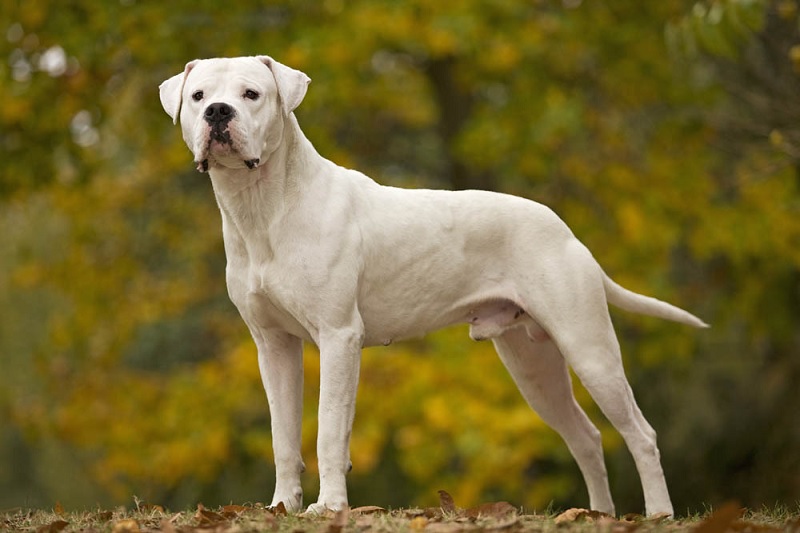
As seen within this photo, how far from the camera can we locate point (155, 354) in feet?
58.8

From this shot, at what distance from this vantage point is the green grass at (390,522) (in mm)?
4441

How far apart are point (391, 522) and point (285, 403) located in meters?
1.16

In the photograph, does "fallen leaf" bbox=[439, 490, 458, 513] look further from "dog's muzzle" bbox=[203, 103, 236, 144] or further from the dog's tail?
"dog's muzzle" bbox=[203, 103, 236, 144]

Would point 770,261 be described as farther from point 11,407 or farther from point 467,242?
point 11,407

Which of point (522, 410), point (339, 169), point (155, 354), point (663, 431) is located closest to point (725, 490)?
point (663, 431)

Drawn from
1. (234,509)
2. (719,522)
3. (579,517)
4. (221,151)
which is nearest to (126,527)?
(234,509)

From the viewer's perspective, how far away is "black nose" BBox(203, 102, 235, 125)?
499cm

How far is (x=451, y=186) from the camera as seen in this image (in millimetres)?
12961

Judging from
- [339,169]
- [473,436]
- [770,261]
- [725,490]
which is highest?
[339,169]

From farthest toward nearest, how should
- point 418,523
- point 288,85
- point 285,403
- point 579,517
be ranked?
1. point 285,403
2. point 288,85
3. point 579,517
4. point 418,523

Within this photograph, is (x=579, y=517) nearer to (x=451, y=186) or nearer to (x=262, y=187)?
(x=262, y=187)

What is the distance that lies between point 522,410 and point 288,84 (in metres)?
5.85

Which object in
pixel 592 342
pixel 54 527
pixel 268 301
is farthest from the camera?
pixel 592 342

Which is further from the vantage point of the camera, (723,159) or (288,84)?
(723,159)
